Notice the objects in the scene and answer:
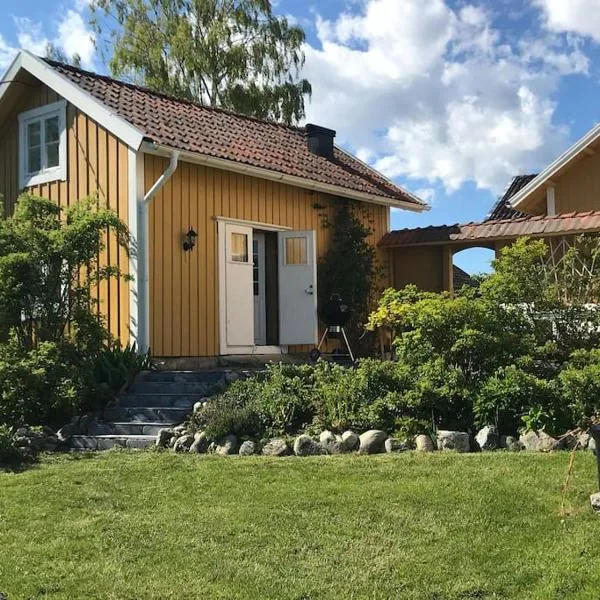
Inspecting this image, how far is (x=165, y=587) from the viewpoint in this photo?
4078 millimetres

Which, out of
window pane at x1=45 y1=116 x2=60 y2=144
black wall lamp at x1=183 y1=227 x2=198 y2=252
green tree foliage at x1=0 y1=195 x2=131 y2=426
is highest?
window pane at x1=45 y1=116 x2=60 y2=144

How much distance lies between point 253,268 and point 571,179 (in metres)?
6.72

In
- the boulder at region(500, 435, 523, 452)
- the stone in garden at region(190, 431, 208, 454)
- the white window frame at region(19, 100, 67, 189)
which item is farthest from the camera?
the white window frame at region(19, 100, 67, 189)

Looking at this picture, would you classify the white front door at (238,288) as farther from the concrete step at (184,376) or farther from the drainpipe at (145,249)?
the concrete step at (184,376)

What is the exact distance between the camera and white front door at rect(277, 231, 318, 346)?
498 inches

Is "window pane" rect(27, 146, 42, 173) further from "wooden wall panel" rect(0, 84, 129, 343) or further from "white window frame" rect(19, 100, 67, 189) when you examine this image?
"wooden wall panel" rect(0, 84, 129, 343)

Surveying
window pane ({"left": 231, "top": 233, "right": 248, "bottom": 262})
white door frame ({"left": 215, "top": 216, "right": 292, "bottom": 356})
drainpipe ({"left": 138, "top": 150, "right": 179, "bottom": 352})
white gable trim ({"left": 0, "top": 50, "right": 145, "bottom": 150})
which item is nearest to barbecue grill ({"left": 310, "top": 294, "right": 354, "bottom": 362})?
white door frame ({"left": 215, "top": 216, "right": 292, "bottom": 356})

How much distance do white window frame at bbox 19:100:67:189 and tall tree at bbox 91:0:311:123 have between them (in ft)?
44.8

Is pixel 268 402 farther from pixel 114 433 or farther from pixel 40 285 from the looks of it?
pixel 40 285

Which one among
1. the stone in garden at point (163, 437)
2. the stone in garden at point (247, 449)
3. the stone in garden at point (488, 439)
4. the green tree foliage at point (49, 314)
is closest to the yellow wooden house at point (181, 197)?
the green tree foliage at point (49, 314)

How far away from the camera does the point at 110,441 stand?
8.30 m

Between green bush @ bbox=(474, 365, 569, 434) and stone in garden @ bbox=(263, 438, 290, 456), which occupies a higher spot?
green bush @ bbox=(474, 365, 569, 434)

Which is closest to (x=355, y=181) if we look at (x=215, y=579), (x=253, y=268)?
(x=253, y=268)

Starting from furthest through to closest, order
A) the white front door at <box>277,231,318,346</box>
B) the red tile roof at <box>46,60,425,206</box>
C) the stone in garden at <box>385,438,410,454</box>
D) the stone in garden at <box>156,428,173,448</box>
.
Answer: the white front door at <box>277,231,318,346</box> < the red tile roof at <box>46,60,425,206</box> < the stone in garden at <box>156,428,173,448</box> < the stone in garden at <box>385,438,410,454</box>
